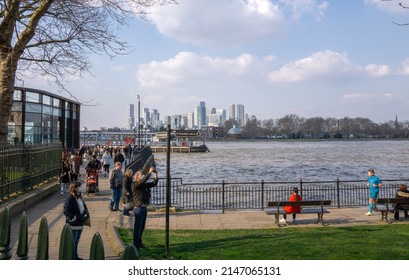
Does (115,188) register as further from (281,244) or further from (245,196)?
(245,196)

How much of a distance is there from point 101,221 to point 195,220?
3.13m

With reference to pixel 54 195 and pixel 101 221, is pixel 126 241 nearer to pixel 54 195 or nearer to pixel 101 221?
pixel 101 221

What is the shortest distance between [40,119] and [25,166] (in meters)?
23.5

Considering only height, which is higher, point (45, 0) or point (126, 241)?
point (45, 0)

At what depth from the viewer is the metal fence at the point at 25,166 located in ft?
44.1

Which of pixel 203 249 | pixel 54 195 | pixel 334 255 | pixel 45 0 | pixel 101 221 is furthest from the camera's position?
pixel 54 195

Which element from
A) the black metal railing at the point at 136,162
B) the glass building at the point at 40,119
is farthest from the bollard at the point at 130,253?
the glass building at the point at 40,119

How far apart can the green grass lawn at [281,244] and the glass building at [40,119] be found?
1968 cm

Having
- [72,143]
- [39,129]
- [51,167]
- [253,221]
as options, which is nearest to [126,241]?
[253,221]

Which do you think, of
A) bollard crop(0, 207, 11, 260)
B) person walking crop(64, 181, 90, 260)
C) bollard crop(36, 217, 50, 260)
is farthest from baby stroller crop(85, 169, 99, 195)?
bollard crop(36, 217, 50, 260)

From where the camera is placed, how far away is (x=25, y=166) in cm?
1580

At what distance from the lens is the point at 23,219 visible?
6.44 m

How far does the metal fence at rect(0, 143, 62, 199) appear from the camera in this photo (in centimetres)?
1345

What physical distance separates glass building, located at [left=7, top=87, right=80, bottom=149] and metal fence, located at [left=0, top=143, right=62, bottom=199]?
8594mm
